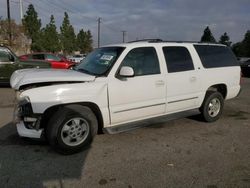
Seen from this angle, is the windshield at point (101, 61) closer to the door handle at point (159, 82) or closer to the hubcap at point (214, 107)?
the door handle at point (159, 82)

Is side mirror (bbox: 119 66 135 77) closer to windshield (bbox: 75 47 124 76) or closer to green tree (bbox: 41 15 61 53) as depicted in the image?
windshield (bbox: 75 47 124 76)

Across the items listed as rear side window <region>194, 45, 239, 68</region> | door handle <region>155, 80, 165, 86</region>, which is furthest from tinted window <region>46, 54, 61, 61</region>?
door handle <region>155, 80, 165, 86</region>

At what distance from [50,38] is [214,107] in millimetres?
47755

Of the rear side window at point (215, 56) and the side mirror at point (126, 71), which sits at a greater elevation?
the rear side window at point (215, 56)

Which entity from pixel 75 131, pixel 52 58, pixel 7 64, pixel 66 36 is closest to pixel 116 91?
pixel 75 131

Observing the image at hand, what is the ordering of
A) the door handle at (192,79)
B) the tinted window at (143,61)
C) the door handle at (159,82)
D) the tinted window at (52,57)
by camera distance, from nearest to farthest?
the tinted window at (143,61)
the door handle at (159,82)
the door handle at (192,79)
the tinted window at (52,57)

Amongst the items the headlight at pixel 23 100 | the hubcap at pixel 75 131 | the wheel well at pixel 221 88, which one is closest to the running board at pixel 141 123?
the hubcap at pixel 75 131

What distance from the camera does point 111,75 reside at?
4.73 meters

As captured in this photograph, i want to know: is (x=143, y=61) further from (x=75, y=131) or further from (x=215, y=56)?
(x=215, y=56)

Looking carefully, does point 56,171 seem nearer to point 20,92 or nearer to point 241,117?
point 20,92

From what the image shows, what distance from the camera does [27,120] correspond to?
432 centimetres

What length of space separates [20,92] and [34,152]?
3.30ft

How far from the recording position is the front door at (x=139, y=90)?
479 cm

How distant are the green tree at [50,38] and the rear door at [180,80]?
4445 cm
